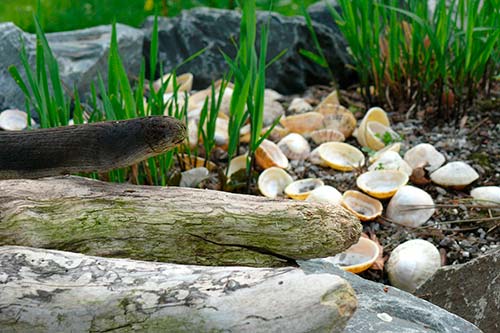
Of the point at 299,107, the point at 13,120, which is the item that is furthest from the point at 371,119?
the point at 13,120

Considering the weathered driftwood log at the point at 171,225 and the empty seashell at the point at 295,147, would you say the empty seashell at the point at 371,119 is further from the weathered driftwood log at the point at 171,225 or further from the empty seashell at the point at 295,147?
the weathered driftwood log at the point at 171,225

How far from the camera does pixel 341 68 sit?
13.2 feet

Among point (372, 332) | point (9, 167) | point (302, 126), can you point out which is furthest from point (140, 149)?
point (302, 126)

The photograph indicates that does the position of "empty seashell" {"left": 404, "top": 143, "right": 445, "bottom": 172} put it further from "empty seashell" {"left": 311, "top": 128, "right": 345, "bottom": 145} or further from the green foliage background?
the green foliage background

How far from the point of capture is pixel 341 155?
9.86 feet

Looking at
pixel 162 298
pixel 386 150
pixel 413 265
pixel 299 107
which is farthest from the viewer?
pixel 299 107

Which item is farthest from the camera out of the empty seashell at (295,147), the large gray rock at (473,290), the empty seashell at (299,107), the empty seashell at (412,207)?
the empty seashell at (299,107)

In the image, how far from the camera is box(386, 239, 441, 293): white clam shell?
7.72ft

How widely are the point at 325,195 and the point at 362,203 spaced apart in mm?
155

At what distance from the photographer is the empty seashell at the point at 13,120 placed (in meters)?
3.35

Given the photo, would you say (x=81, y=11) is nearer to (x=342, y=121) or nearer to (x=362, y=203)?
(x=342, y=121)

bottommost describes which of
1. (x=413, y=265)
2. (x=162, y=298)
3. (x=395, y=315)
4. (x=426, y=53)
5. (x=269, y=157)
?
(x=413, y=265)

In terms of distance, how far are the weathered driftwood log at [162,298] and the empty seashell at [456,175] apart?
1558 millimetres

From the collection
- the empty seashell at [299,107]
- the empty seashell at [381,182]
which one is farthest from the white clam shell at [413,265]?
the empty seashell at [299,107]
